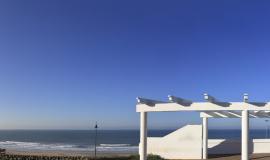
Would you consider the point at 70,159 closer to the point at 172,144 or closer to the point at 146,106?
the point at 172,144

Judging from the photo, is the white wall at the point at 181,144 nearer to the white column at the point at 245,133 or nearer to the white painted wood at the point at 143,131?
the white painted wood at the point at 143,131

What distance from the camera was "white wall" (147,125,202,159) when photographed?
74.0 ft

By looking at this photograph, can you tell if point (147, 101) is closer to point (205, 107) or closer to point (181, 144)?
point (205, 107)

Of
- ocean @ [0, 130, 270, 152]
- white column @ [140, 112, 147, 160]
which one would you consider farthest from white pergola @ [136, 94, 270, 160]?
ocean @ [0, 130, 270, 152]

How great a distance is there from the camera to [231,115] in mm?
21062

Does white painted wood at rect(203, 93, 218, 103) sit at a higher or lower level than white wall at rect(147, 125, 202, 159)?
higher

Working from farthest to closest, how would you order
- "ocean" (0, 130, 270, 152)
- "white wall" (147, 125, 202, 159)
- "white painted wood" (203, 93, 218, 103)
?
"ocean" (0, 130, 270, 152), "white wall" (147, 125, 202, 159), "white painted wood" (203, 93, 218, 103)

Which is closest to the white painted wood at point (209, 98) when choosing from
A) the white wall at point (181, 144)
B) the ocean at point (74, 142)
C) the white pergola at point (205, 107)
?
the white pergola at point (205, 107)

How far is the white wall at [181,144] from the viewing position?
22547 mm

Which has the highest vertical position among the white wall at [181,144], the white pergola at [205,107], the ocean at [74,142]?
the white pergola at [205,107]

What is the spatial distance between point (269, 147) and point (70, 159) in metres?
11.5

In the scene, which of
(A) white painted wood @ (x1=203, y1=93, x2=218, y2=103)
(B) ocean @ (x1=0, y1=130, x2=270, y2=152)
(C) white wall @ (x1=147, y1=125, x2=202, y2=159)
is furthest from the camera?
(B) ocean @ (x1=0, y1=130, x2=270, y2=152)

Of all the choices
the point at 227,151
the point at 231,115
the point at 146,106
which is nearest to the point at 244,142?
the point at 146,106

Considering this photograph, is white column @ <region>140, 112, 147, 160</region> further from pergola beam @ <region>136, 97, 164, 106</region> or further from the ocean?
the ocean
